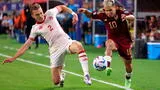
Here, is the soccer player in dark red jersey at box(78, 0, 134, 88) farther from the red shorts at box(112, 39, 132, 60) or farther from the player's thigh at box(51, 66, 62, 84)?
the player's thigh at box(51, 66, 62, 84)

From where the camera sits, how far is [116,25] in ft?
42.5

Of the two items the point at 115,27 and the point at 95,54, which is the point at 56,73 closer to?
the point at 115,27

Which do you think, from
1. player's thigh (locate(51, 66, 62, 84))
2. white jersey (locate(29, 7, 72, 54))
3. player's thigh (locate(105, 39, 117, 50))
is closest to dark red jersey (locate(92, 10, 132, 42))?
player's thigh (locate(105, 39, 117, 50))

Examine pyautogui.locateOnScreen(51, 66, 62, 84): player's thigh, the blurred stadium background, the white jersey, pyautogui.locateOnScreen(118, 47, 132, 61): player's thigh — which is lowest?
the blurred stadium background

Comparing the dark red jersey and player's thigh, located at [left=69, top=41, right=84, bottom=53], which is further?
the dark red jersey

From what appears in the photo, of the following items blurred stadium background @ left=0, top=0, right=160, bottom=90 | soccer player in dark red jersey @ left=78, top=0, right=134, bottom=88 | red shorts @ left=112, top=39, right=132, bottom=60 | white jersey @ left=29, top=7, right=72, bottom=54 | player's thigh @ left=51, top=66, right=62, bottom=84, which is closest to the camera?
soccer player in dark red jersey @ left=78, top=0, right=134, bottom=88

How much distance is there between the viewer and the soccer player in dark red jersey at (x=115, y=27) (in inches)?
501

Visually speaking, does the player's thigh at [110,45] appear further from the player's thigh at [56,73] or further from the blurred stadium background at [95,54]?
the player's thigh at [56,73]

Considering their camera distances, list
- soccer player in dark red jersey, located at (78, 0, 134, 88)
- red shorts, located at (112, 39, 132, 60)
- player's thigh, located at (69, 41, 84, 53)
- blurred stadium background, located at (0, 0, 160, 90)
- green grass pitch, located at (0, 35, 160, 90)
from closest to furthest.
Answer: player's thigh, located at (69, 41, 84, 53)
soccer player in dark red jersey, located at (78, 0, 134, 88)
red shorts, located at (112, 39, 132, 60)
green grass pitch, located at (0, 35, 160, 90)
blurred stadium background, located at (0, 0, 160, 90)

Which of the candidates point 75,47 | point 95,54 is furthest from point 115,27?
point 95,54

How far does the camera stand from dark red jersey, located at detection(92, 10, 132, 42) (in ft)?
42.2

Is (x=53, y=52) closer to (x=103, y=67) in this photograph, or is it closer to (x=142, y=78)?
(x=103, y=67)

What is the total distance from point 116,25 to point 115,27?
51mm

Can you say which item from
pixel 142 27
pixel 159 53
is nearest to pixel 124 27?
pixel 159 53
